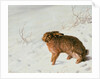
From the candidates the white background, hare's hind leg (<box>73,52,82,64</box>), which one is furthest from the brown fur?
the white background

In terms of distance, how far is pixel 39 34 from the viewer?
8.34 ft

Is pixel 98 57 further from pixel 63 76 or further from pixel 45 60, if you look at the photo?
pixel 45 60

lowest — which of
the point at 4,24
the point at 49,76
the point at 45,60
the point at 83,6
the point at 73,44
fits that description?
Result: the point at 49,76

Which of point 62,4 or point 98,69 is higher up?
point 62,4

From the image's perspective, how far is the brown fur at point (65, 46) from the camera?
2459 millimetres

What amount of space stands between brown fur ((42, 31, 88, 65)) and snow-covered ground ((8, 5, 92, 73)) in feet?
0.16

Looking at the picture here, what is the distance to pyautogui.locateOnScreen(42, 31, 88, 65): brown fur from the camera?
2.46m

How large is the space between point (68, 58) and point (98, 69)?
379mm

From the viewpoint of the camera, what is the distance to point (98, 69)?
A: 2.49m

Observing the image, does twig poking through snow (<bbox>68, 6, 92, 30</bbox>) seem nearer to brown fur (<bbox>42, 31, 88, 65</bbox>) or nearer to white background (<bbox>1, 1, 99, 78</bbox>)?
white background (<bbox>1, 1, 99, 78</bbox>)

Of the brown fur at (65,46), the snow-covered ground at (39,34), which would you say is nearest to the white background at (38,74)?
the snow-covered ground at (39,34)

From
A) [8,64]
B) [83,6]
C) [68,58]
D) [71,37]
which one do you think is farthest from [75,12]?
[8,64]

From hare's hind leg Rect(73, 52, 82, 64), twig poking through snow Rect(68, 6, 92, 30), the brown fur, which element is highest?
twig poking through snow Rect(68, 6, 92, 30)

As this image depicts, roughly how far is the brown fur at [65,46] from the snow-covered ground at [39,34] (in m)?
0.05
